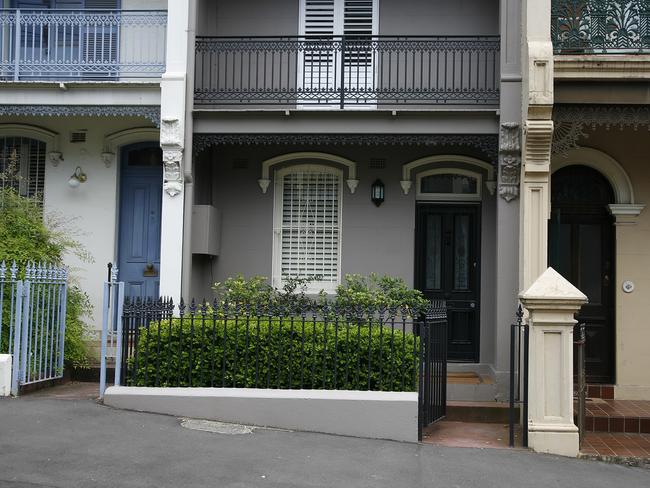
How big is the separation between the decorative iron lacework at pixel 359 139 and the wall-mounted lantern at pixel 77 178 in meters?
2.24

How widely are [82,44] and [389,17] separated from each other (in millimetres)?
4760

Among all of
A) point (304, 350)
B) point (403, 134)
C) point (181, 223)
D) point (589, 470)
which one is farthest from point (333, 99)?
point (589, 470)

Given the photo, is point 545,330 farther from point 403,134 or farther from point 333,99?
point 333,99

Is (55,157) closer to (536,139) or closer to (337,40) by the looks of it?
(337,40)

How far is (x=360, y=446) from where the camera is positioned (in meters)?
7.56

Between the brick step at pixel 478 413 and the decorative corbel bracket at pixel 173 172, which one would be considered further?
the decorative corbel bracket at pixel 173 172

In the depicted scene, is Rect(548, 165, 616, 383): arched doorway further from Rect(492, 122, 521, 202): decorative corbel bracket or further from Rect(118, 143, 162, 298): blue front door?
Rect(118, 143, 162, 298): blue front door

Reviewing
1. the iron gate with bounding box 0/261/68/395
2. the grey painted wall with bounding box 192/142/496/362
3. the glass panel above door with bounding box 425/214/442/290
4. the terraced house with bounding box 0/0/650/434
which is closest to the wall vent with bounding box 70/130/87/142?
the terraced house with bounding box 0/0/650/434

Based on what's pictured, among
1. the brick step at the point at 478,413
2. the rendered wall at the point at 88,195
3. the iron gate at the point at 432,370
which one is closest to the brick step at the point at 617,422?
the brick step at the point at 478,413

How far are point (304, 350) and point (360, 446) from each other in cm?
120

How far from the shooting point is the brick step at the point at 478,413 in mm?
9602

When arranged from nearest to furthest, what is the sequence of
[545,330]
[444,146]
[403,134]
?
[545,330] → [403,134] → [444,146]

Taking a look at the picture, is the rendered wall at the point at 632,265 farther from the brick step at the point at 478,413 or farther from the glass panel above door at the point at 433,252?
the glass panel above door at the point at 433,252

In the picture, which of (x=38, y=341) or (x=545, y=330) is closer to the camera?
(x=545, y=330)
